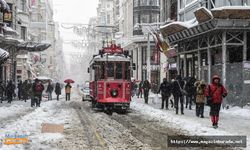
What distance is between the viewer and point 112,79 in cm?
2909

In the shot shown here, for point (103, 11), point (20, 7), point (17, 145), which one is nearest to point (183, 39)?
point (17, 145)

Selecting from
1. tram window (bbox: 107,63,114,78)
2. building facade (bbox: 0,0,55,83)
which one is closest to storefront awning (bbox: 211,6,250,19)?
tram window (bbox: 107,63,114,78)

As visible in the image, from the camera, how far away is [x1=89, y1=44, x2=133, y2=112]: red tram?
28797 mm

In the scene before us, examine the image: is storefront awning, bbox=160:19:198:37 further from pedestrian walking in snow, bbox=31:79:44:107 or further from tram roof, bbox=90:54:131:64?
pedestrian walking in snow, bbox=31:79:44:107

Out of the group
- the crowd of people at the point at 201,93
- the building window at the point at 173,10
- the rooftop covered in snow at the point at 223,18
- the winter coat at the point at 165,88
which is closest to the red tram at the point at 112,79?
the winter coat at the point at 165,88

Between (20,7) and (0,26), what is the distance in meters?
22.7

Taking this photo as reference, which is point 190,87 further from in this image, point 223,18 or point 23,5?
point 23,5

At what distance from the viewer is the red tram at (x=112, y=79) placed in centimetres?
2880

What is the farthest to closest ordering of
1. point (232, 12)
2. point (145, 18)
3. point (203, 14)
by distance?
point (145, 18)
point (203, 14)
point (232, 12)

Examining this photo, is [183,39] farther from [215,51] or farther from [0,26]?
[0,26]

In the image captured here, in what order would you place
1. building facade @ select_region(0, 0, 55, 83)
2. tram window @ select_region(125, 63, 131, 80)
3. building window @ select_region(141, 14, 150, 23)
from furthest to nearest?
1. building window @ select_region(141, 14, 150, 23)
2. building facade @ select_region(0, 0, 55, 83)
3. tram window @ select_region(125, 63, 131, 80)

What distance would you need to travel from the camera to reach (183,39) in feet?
123

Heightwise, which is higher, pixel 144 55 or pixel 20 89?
pixel 144 55

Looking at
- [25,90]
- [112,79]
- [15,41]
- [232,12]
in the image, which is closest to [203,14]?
[232,12]
